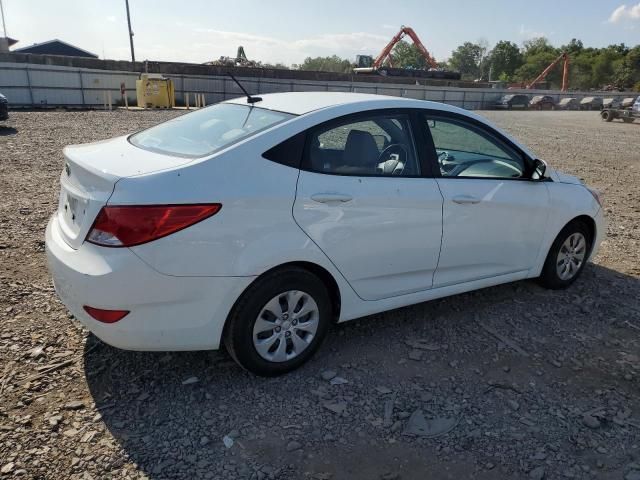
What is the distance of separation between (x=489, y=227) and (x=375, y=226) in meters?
1.09

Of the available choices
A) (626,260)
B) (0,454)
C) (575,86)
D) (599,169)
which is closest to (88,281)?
(0,454)

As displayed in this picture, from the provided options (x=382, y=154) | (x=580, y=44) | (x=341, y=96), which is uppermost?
(x=580, y=44)

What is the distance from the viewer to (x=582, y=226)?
467 cm

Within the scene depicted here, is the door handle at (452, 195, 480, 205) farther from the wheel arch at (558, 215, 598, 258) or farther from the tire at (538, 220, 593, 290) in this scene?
the wheel arch at (558, 215, 598, 258)

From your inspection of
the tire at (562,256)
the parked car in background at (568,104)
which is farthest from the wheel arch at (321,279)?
the parked car in background at (568,104)

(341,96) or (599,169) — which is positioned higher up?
(341,96)

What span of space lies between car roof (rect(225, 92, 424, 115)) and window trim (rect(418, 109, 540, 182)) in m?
0.11

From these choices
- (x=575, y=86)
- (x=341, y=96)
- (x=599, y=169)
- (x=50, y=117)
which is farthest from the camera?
(x=575, y=86)

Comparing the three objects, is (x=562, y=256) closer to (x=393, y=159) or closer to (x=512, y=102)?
(x=393, y=159)

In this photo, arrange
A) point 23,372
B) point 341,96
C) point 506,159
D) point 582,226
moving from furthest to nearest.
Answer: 1. point 582,226
2. point 506,159
3. point 341,96
4. point 23,372

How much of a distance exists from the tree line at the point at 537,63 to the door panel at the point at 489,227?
3589 inches

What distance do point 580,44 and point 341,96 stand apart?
473 feet

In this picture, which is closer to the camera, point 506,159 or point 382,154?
point 382,154

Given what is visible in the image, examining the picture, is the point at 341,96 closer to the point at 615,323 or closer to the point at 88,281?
the point at 88,281
